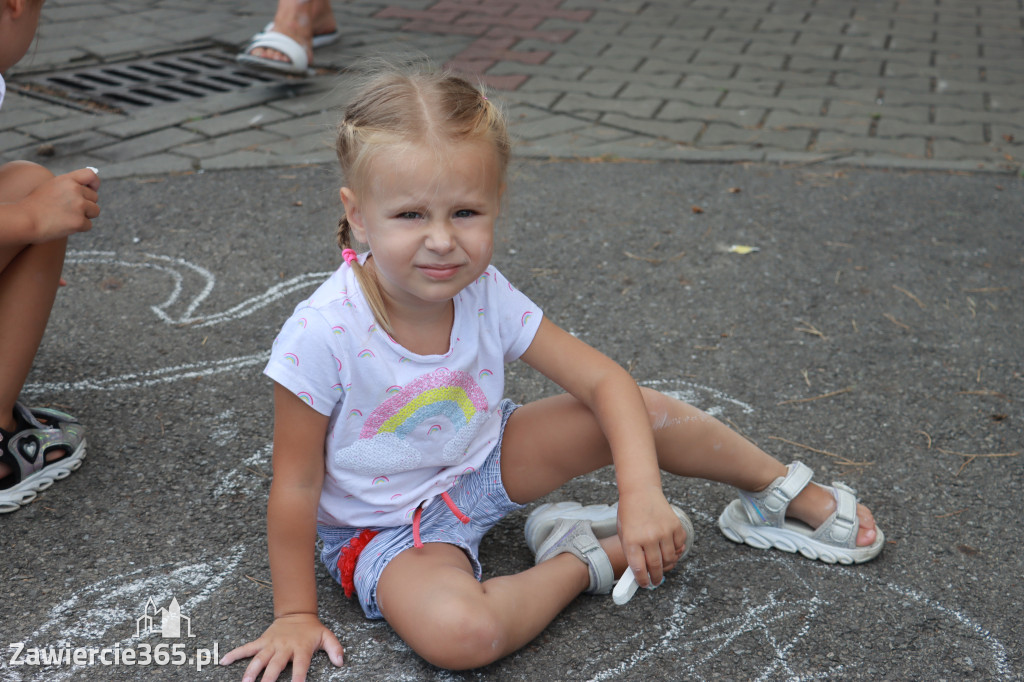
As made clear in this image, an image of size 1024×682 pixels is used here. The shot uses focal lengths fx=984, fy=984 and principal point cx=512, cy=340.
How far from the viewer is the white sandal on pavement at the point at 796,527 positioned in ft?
6.22

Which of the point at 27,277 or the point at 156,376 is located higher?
the point at 27,277

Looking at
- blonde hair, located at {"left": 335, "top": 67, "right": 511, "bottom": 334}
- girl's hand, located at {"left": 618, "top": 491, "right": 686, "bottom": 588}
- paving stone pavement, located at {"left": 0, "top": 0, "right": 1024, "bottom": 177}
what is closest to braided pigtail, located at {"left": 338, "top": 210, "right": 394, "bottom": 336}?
blonde hair, located at {"left": 335, "top": 67, "right": 511, "bottom": 334}

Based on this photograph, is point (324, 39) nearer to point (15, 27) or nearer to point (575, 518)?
point (15, 27)

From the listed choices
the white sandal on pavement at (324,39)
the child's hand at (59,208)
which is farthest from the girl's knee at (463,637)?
the white sandal on pavement at (324,39)

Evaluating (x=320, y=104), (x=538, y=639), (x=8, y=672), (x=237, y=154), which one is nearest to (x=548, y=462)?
(x=538, y=639)

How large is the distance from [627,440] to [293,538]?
23.0 inches

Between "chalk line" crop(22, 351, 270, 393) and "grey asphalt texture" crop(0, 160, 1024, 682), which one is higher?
"grey asphalt texture" crop(0, 160, 1024, 682)

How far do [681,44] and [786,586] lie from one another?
422 cm

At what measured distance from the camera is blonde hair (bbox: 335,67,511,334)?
5.13 feet

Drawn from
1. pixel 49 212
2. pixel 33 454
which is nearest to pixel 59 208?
pixel 49 212

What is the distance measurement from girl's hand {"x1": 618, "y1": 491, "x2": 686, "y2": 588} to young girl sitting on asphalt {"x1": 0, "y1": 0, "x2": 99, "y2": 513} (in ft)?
3.96

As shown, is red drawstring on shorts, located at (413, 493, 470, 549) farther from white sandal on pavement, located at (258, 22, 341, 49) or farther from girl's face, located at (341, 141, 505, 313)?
white sandal on pavement, located at (258, 22, 341, 49)

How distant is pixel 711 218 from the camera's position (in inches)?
136

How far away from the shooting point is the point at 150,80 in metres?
4.60
